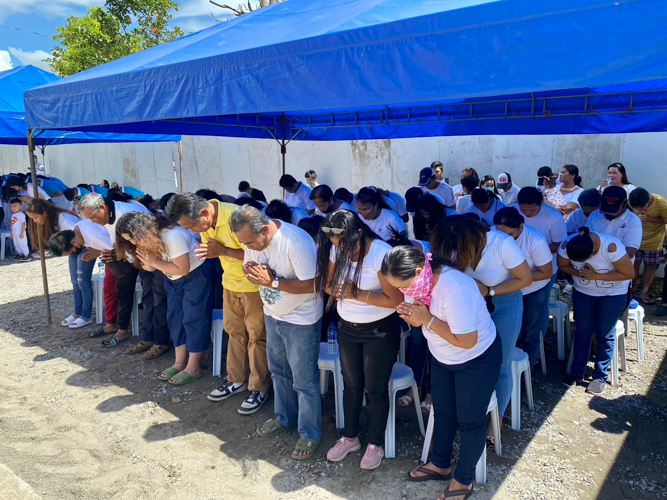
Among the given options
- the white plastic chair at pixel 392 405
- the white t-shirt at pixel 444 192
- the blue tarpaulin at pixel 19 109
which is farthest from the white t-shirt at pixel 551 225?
the blue tarpaulin at pixel 19 109

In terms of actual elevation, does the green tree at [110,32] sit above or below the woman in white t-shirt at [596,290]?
above

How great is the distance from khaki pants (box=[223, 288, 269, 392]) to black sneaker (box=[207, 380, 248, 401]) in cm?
5

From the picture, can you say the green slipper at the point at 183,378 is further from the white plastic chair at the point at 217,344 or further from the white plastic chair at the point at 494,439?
the white plastic chair at the point at 494,439

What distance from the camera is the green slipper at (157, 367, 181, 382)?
4105 mm

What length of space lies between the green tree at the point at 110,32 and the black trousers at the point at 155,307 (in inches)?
499

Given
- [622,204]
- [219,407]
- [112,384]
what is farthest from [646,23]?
[112,384]

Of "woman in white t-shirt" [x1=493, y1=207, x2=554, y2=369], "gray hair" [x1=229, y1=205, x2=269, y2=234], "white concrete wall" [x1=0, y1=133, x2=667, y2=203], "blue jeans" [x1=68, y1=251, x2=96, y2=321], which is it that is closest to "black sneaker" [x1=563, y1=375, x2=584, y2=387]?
"woman in white t-shirt" [x1=493, y1=207, x2=554, y2=369]

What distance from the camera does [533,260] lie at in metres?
3.19

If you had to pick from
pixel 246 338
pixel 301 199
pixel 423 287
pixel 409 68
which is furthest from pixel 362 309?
pixel 301 199

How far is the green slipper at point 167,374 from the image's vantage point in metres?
4.11

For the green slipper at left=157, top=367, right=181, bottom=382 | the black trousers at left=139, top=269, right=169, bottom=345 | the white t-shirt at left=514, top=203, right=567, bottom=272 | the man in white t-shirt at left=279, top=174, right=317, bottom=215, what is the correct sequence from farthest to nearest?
1. the man in white t-shirt at left=279, top=174, right=317, bottom=215
2. the black trousers at left=139, top=269, right=169, bottom=345
3. the green slipper at left=157, top=367, right=181, bottom=382
4. the white t-shirt at left=514, top=203, right=567, bottom=272

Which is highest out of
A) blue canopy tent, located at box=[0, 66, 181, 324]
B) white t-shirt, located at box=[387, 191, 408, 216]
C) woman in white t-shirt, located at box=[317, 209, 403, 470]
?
blue canopy tent, located at box=[0, 66, 181, 324]

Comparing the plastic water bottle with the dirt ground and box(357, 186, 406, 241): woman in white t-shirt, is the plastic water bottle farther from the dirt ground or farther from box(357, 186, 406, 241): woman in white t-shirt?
box(357, 186, 406, 241): woman in white t-shirt

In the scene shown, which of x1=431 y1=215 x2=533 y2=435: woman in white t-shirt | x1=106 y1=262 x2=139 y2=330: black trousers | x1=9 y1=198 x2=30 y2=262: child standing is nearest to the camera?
x1=431 y1=215 x2=533 y2=435: woman in white t-shirt
